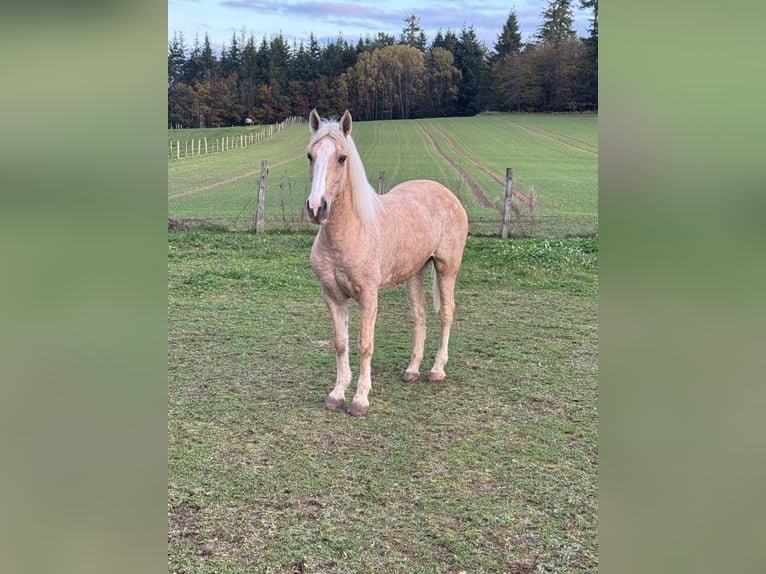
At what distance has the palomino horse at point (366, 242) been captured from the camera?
3.10m

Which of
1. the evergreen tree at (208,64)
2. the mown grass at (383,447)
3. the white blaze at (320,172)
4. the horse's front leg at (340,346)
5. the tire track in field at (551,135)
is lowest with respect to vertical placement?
the mown grass at (383,447)

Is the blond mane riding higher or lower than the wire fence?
higher

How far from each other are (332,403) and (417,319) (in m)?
0.99

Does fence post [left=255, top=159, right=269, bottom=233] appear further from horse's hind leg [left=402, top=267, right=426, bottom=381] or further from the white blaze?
the white blaze

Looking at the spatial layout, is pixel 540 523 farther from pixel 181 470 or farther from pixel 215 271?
pixel 215 271

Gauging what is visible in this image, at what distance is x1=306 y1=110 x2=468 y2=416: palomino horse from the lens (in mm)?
3104

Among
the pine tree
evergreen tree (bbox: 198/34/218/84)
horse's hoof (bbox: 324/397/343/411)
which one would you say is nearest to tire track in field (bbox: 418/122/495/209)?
the pine tree

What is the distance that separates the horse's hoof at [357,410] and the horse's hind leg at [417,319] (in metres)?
0.69

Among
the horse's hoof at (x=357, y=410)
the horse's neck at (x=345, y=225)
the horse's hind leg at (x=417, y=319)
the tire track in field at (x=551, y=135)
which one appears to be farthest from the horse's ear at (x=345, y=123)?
the tire track in field at (x=551, y=135)

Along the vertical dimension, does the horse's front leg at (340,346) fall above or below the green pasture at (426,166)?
below

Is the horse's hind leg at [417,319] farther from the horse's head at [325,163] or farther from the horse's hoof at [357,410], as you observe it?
the horse's head at [325,163]

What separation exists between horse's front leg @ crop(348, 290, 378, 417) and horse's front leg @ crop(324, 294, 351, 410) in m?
0.11
